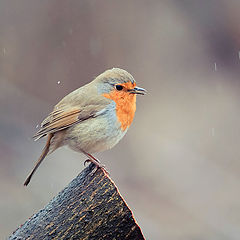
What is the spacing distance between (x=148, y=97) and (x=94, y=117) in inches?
153

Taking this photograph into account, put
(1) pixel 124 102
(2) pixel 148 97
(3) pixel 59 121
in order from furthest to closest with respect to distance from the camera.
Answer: (2) pixel 148 97 → (1) pixel 124 102 → (3) pixel 59 121

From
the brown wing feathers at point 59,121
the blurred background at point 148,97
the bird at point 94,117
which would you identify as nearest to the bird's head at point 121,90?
the bird at point 94,117

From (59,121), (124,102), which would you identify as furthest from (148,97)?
(59,121)

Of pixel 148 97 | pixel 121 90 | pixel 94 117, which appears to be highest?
pixel 148 97

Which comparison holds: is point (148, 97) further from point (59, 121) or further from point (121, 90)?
point (59, 121)

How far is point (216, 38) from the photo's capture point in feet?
25.2

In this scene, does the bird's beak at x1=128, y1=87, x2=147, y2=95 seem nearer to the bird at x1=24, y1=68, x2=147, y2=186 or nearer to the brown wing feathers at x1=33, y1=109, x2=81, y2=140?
the bird at x1=24, y1=68, x2=147, y2=186

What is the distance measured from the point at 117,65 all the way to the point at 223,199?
2113 millimetres

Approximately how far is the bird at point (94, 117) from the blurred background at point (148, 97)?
2872mm

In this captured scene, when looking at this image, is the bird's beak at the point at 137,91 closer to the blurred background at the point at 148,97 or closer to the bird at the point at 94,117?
the bird at the point at 94,117

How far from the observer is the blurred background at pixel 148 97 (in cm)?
631

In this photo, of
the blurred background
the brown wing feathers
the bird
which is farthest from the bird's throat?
the blurred background

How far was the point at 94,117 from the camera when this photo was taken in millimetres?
3312

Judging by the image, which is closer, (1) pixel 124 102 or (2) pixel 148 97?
(1) pixel 124 102
